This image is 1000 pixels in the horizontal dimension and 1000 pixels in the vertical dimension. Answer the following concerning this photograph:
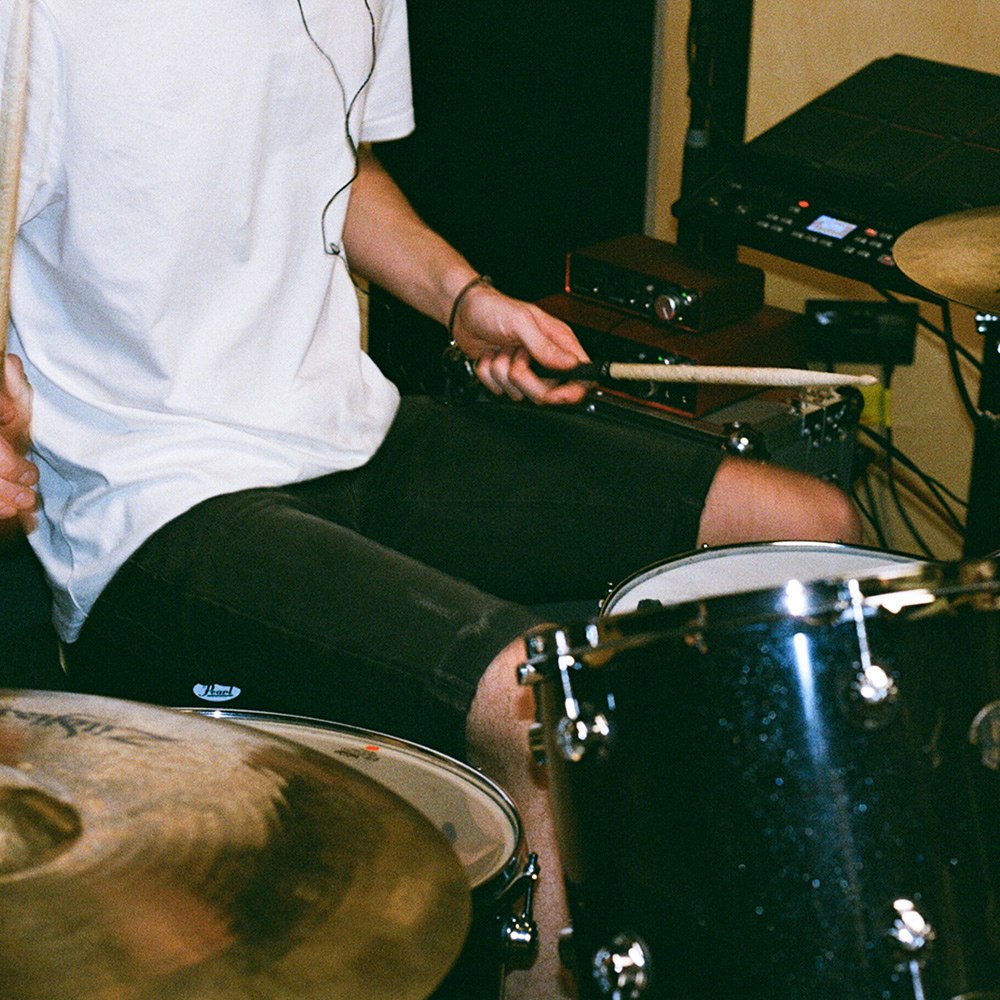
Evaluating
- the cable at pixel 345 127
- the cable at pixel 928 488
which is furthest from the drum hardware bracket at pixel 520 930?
the cable at pixel 928 488

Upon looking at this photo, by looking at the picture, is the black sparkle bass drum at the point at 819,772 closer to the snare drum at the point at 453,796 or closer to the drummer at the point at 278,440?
the snare drum at the point at 453,796

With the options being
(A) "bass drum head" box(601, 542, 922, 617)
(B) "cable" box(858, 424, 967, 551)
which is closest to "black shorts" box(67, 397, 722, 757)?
(A) "bass drum head" box(601, 542, 922, 617)

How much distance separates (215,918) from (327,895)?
58 mm

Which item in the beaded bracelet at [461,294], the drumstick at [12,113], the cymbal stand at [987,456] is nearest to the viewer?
the drumstick at [12,113]

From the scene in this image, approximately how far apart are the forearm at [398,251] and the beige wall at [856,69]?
1062 mm

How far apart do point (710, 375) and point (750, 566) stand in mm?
237

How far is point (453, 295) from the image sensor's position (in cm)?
164

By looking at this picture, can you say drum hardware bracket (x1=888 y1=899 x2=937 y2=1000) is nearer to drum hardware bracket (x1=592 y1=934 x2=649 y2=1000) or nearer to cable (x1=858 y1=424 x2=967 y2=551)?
drum hardware bracket (x1=592 y1=934 x2=649 y2=1000)

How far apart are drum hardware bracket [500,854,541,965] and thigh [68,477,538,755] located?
19 cm

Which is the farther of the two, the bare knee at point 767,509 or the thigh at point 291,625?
the bare knee at point 767,509

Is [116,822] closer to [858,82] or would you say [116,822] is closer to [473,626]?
[473,626]

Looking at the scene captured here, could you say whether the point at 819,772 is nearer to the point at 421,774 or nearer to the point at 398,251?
the point at 421,774

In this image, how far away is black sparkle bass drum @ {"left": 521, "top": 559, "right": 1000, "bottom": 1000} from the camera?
34.1 inches

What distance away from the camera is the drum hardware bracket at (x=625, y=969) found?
35.8 inches
